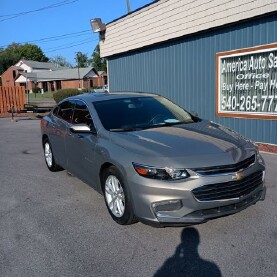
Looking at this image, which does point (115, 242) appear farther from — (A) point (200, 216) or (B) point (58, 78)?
(B) point (58, 78)

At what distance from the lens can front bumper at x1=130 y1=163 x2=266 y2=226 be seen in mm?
3607

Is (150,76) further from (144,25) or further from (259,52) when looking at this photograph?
(259,52)

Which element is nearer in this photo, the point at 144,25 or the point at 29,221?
the point at 29,221

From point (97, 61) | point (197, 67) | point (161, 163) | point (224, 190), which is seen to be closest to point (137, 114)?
point (161, 163)

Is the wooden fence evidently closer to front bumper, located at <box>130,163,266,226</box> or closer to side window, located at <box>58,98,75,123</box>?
side window, located at <box>58,98,75,123</box>

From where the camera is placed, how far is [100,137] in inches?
182

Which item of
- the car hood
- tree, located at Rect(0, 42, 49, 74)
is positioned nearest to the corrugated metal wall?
the car hood

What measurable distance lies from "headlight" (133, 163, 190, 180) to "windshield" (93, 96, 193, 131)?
1.04 m

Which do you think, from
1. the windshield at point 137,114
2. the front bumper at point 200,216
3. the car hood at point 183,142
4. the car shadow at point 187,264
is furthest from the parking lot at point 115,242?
the windshield at point 137,114

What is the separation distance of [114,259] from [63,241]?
2.44 feet

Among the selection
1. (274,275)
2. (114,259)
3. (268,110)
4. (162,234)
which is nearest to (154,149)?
(162,234)

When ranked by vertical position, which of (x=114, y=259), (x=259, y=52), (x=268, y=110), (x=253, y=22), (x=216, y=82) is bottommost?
(x=114, y=259)

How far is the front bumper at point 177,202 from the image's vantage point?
3607 millimetres

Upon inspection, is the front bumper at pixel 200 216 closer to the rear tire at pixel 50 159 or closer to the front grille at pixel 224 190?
the front grille at pixel 224 190
